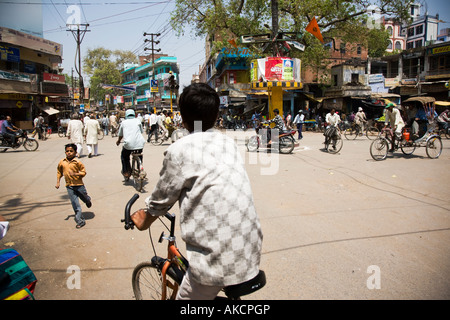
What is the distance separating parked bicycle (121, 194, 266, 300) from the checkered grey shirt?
70 millimetres

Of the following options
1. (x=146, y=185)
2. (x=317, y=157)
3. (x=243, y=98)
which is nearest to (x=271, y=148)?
(x=317, y=157)

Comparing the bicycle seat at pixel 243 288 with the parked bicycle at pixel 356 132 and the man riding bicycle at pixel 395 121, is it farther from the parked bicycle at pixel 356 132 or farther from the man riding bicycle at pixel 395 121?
the parked bicycle at pixel 356 132

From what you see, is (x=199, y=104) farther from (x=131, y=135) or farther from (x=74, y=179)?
(x=131, y=135)

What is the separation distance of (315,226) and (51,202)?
486 centimetres

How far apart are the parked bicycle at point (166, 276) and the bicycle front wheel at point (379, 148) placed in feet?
29.2

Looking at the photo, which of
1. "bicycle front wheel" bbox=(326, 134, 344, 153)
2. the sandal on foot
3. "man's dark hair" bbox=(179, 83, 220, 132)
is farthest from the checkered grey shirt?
"bicycle front wheel" bbox=(326, 134, 344, 153)

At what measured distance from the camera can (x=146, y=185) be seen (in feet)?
24.4

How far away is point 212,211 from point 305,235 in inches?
120

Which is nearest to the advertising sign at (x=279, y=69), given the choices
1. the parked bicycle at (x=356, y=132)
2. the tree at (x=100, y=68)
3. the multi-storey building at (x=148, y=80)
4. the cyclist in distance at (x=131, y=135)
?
the parked bicycle at (x=356, y=132)

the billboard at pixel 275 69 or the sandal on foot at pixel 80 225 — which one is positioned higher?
the billboard at pixel 275 69

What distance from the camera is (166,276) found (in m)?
2.34

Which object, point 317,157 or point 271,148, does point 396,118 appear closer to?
point 317,157

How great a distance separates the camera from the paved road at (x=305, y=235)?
306cm
